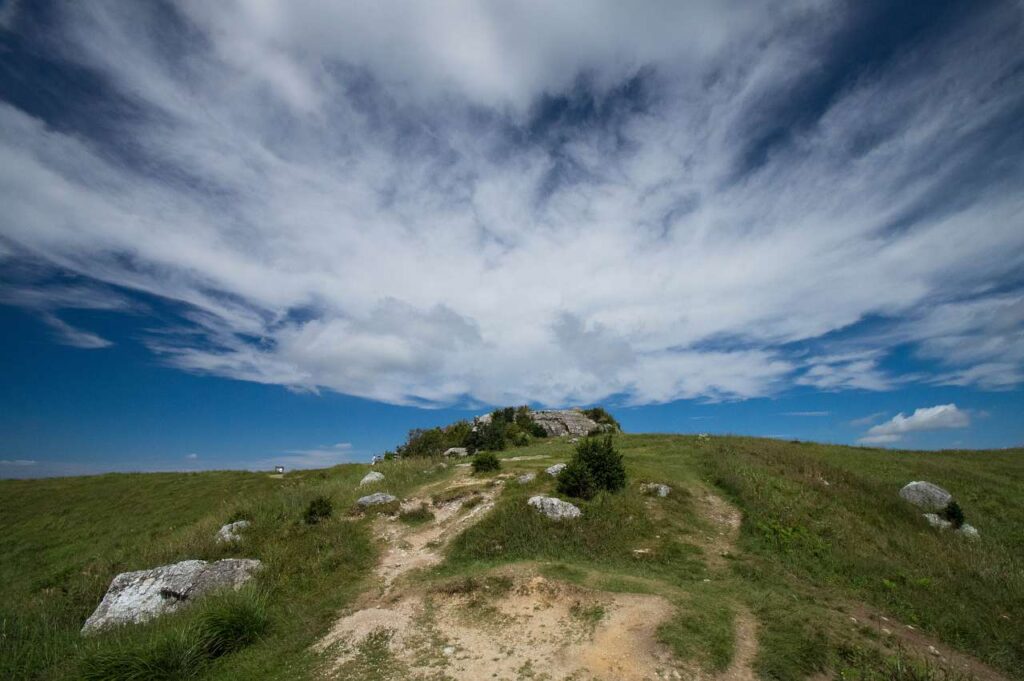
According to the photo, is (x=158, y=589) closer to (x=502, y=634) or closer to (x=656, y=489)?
(x=502, y=634)

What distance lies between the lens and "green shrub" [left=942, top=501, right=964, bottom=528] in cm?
2056

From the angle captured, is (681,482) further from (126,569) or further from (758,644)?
(126,569)

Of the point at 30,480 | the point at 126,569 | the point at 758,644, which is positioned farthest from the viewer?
the point at 30,480

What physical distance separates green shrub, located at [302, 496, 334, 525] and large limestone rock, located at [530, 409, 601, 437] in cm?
3608

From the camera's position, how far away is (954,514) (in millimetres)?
20781

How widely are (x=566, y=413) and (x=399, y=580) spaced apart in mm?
45934

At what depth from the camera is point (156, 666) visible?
9727 mm

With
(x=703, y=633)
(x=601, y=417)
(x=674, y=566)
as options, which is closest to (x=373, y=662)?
(x=703, y=633)

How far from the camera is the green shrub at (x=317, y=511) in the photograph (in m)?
20.2

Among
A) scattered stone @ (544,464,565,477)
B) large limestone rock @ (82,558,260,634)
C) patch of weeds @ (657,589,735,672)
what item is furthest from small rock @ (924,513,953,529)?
large limestone rock @ (82,558,260,634)

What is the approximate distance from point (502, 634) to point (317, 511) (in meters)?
13.2

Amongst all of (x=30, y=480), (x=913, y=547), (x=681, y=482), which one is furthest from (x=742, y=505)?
(x=30, y=480)

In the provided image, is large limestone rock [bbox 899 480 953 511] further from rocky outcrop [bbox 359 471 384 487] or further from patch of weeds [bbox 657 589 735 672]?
rocky outcrop [bbox 359 471 384 487]

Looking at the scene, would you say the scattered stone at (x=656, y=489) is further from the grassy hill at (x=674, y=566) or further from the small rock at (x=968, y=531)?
the small rock at (x=968, y=531)
